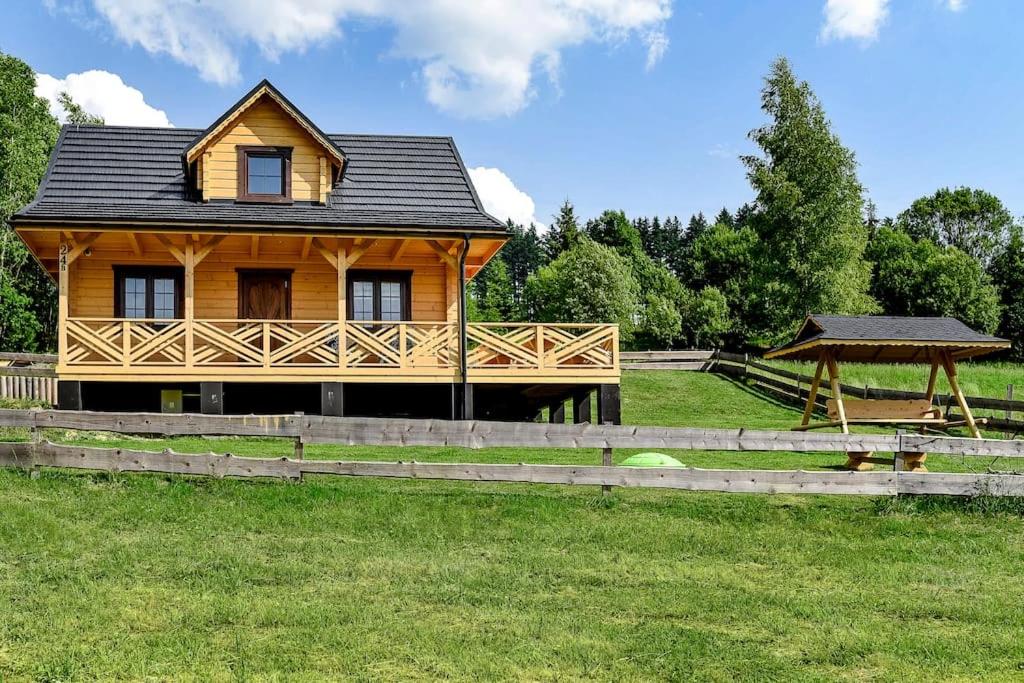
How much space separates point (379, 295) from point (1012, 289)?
5675 cm

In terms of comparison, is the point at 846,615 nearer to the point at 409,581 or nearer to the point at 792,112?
the point at 409,581

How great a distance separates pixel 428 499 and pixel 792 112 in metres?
38.3

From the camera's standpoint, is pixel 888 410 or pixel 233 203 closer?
pixel 888 410

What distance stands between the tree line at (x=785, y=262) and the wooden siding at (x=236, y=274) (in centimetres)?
2719

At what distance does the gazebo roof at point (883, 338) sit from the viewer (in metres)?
18.8

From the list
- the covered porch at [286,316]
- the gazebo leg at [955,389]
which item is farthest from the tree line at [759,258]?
the gazebo leg at [955,389]

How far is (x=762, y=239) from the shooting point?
4725 cm

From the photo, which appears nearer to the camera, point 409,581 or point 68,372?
point 409,581

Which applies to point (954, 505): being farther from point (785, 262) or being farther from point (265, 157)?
point (785, 262)

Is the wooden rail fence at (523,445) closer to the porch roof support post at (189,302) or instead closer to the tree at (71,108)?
the porch roof support post at (189,302)

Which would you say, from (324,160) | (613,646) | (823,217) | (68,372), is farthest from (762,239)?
(613,646)

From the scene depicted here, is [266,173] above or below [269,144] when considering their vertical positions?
below

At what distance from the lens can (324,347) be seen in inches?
730

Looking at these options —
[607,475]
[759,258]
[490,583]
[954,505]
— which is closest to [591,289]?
[759,258]
